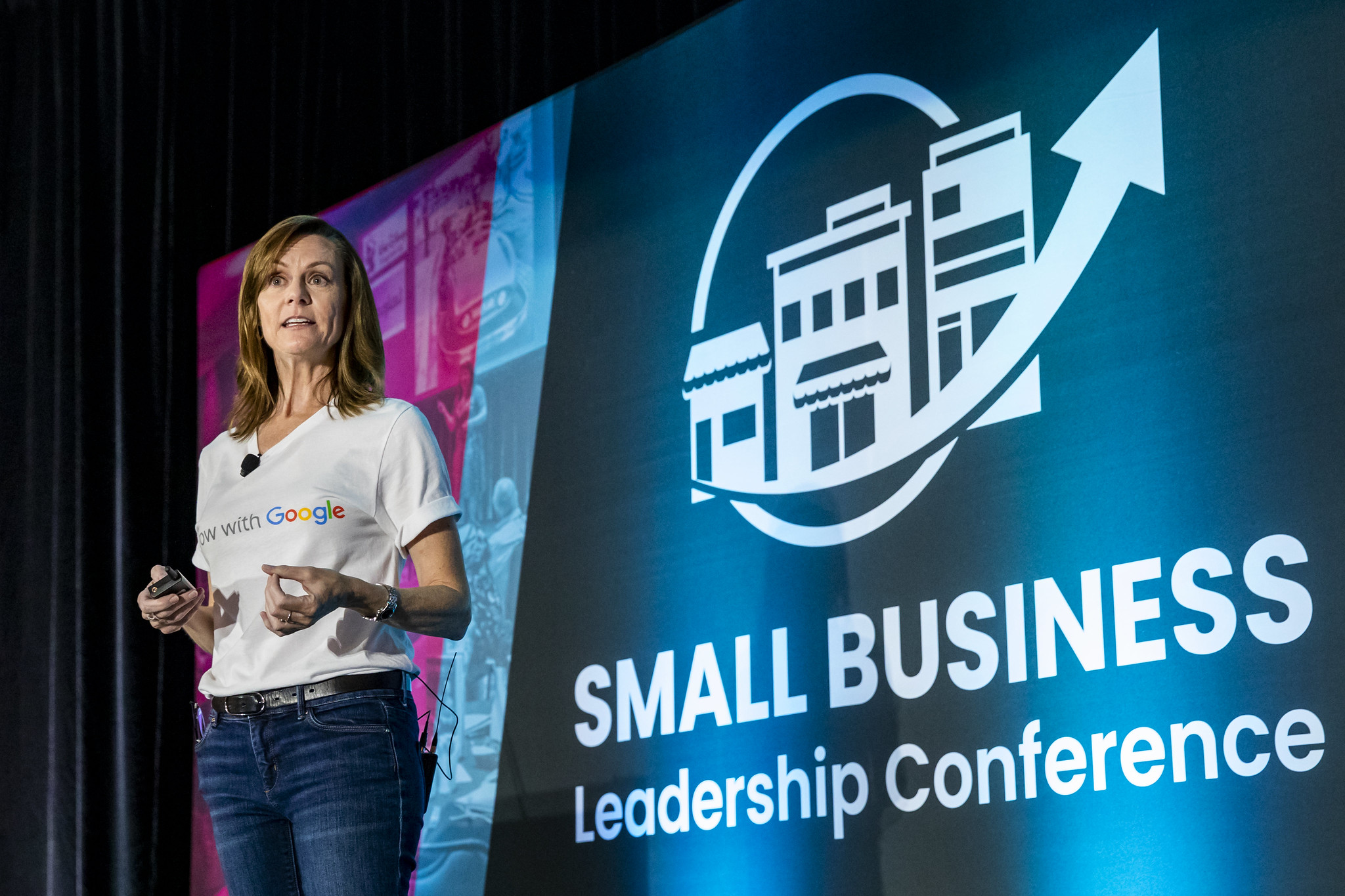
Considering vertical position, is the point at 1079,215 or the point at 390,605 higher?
the point at 1079,215

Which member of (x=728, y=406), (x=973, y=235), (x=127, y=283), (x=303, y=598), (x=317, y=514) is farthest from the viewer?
(x=127, y=283)

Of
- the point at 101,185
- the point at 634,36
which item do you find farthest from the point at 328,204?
the point at 634,36

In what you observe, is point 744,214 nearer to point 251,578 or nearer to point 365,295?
point 365,295

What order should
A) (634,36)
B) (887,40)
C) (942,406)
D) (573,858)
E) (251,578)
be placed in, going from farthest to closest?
(634,36), (573,858), (887,40), (942,406), (251,578)

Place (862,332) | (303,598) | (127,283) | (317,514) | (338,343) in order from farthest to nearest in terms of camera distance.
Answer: (127,283), (862,332), (338,343), (317,514), (303,598)

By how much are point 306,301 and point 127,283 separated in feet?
9.56

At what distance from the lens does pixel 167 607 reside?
5.56 feet

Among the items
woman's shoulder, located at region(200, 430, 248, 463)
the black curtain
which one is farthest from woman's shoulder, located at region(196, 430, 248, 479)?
the black curtain

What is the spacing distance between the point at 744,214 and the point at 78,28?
2.62 metres

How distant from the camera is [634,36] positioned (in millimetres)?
3547

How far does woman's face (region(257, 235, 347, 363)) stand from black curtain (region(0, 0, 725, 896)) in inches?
82.9

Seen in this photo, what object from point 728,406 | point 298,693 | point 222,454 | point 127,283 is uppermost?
point 127,283

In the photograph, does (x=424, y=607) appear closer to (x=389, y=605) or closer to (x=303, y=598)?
(x=389, y=605)

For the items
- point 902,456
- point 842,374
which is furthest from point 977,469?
point 842,374
